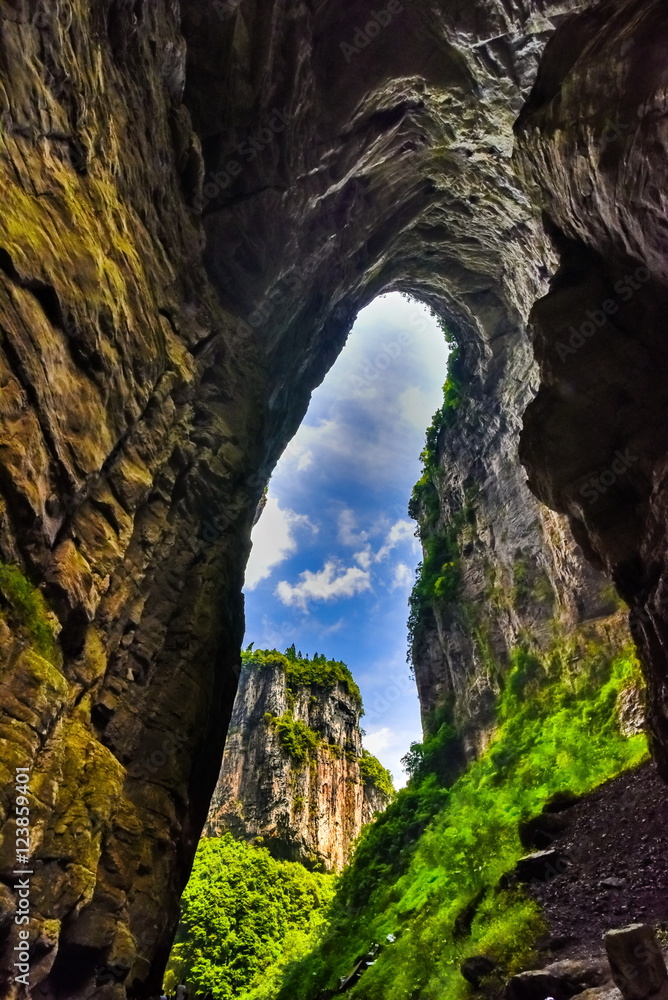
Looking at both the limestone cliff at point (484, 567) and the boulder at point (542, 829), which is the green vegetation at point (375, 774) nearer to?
the limestone cliff at point (484, 567)

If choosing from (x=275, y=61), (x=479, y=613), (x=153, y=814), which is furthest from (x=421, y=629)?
(x=275, y=61)

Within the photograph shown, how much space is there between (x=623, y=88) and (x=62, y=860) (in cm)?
1235

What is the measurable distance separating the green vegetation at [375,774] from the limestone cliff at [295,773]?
0.12m

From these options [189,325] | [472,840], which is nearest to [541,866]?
[472,840]

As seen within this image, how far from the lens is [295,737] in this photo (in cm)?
4100

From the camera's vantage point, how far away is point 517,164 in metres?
11.3

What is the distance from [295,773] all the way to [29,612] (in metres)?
36.8

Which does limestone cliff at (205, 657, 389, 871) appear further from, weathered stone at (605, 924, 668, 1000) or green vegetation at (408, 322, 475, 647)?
weathered stone at (605, 924, 668, 1000)

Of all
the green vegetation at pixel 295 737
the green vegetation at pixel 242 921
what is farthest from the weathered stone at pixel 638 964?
the green vegetation at pixel 295 737

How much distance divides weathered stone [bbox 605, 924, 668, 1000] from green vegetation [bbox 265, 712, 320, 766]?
37829 mm

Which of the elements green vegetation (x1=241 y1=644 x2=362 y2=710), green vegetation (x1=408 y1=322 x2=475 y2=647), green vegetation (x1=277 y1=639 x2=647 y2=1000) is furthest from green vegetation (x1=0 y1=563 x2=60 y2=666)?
green vegetation (x1=241 y1=644 x2=362 y2=710)

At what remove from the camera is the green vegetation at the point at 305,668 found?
1823 inches

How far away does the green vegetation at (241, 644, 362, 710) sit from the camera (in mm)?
46312

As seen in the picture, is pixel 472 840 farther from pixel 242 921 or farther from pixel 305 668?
pixel 305 668
